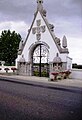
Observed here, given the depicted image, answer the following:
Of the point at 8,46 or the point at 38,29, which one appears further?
the point at 8,46

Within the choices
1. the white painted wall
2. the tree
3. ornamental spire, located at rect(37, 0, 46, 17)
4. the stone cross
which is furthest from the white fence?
the tree

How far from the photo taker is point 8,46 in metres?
56.2

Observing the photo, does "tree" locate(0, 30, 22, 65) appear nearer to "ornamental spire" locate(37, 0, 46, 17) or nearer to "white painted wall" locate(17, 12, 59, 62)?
"white painted wall" locate(17, 12, 59, 62)

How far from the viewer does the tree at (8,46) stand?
55188 mm

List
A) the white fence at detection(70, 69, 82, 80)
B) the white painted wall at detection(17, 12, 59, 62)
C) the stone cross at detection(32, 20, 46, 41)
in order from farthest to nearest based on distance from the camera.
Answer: the stone cross at detection(32, 20, 46, 41), the white painted wall at detection(17, 12, 59, 62), the white fence at detection(70, 69, 82, 80)

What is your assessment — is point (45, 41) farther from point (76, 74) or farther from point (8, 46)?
point (8, 46)

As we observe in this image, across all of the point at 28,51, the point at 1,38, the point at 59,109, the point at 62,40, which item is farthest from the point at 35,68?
the point at 1,38

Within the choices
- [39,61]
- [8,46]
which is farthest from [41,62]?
[8,46]

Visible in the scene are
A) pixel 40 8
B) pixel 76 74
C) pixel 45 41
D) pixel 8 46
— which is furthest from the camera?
pixel 8 46

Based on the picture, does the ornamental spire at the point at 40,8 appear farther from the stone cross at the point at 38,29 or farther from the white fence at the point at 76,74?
the white fence at the point at 76,74

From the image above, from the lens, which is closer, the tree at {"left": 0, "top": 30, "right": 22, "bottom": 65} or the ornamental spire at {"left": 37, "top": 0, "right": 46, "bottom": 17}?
the ornamental spire at {"left": 37, "top": 0, "right": 46, "bottom": 17}

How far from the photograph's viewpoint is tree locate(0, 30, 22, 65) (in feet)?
181

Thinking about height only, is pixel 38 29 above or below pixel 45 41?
above

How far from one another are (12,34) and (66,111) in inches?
2046
